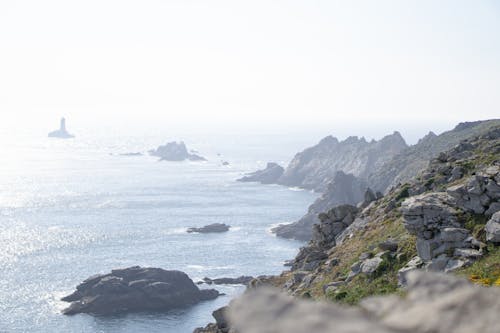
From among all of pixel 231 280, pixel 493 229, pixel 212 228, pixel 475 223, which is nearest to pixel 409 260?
pixel 475 223

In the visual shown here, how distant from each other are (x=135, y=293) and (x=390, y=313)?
4246 inches

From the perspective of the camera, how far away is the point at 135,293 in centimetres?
11156

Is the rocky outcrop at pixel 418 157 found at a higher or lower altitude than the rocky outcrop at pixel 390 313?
lower

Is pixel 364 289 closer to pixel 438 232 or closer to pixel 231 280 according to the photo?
pixel 438 232

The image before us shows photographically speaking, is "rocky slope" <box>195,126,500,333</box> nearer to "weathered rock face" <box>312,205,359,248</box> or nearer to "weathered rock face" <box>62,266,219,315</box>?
"weathered rock face" <box>312,205,359,248</box>

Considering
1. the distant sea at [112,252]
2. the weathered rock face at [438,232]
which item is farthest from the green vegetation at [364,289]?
the distant sea at [112,252]

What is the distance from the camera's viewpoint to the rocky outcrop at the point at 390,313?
782cm

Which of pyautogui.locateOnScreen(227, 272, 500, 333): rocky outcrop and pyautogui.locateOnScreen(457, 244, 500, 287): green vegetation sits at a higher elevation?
pyautogui.locateOnScreen(227, 272, 500, 333): rocky outcrop

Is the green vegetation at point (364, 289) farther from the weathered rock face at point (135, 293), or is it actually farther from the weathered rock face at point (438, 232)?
the weathered rock face at point (135, 293)

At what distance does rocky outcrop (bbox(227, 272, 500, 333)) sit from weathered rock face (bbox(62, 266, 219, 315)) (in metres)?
104

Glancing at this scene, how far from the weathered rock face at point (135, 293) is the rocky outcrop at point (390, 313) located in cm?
10394

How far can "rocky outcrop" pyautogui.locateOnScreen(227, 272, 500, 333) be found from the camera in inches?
308

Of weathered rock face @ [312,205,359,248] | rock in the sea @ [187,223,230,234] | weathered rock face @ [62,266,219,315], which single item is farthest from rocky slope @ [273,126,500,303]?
rock in the sea @ [187,223,230,234]

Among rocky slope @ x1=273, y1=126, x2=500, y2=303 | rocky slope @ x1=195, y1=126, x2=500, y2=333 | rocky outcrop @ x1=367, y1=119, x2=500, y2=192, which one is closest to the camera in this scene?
rocky slope @ x1=195, y1=126, x2=500, y2=333
